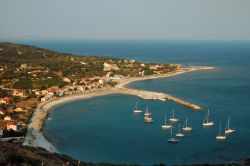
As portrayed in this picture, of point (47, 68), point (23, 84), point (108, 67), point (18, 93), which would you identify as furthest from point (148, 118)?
point (108, 67)

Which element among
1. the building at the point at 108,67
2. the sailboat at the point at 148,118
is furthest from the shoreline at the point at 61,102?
the building at the point at 108,67

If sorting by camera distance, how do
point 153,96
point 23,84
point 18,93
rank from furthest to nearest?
point 23,84 → point 153,96 → point 18,93

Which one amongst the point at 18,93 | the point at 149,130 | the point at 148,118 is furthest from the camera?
the point at 18,93

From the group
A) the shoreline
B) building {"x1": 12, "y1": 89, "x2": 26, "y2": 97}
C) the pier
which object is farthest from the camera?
building {"x1": 12, "y1": 89, "x2": 26, "y2": 97}

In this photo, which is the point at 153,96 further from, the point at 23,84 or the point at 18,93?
the point at 23,84

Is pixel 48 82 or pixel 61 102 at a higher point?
pixel 48 82

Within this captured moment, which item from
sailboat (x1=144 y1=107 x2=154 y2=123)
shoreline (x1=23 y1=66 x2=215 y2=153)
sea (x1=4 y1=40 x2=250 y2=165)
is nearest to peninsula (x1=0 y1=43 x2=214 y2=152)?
shoreline (x1=23 y1=66 x2=215 y2=153)

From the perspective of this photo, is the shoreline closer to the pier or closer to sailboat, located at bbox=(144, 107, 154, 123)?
the pier

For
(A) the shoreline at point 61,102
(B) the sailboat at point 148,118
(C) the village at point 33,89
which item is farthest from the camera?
(B) the sailboat at point 148,118

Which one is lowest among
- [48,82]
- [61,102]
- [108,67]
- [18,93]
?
[61,102]

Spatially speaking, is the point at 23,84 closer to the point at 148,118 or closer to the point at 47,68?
the point at 47,68

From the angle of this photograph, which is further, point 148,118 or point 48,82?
point 48,82

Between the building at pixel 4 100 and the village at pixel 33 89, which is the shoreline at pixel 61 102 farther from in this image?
the building at pixel 4 100
